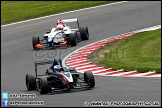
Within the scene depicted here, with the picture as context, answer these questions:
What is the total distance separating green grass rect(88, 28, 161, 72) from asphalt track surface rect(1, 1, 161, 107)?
4.99 ft

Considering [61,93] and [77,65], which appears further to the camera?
[77,65]

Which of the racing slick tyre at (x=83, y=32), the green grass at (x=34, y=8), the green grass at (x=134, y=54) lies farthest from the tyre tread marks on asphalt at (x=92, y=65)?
the green grass at (x=34, y=8)

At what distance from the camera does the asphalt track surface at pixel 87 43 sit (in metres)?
13.8

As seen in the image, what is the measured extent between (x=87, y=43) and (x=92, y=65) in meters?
5.89

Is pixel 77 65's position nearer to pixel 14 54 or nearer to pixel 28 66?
pixel 28 66

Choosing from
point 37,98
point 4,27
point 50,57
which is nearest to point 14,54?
point 50,57

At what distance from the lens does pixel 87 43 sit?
26.3m

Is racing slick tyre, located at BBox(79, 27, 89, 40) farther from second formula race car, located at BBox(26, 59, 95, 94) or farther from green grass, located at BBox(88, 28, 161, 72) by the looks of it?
second formula race car, located at BBox(26, 59, 95, 94)

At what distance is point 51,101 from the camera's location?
44.3ft

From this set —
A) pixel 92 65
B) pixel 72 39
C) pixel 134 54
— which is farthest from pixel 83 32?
pixel 92 65

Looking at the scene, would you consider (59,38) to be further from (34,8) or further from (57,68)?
(34,8)

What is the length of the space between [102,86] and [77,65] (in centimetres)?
504

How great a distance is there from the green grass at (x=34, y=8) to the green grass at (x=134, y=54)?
34.4ft

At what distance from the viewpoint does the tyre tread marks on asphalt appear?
18.0 meters
